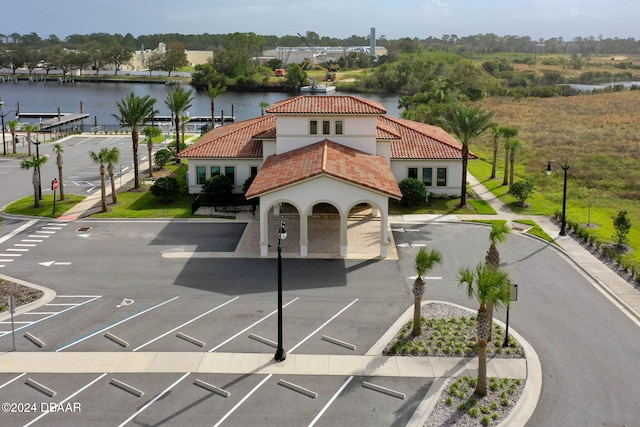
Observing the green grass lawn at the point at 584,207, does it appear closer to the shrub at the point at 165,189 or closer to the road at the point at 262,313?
the road at the point at 262,313

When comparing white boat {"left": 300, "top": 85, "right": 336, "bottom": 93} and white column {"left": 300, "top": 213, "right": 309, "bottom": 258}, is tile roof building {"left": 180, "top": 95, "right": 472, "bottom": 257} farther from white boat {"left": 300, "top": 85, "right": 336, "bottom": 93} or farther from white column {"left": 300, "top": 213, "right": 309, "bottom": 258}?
white boat {"left": 300, "top": 85, "right": 336, "bottom": 93}

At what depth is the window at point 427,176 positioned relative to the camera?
1980 inches

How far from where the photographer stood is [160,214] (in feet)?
150

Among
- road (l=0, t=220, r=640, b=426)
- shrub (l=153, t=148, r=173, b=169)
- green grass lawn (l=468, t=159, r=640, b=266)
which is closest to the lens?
road (l=0, t=220, r=640, b=426)

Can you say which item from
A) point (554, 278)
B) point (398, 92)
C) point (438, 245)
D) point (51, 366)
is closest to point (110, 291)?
point (51, 366)

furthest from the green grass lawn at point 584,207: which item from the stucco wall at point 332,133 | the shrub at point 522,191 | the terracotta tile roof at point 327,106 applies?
the terracotta tile roof at point 327,106

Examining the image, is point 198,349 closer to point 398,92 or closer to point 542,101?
point 542,101

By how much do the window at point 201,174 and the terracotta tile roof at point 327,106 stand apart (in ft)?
31.1

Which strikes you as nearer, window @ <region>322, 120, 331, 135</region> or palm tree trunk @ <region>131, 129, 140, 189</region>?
window @ <region>322, 120, 331, 135</region>

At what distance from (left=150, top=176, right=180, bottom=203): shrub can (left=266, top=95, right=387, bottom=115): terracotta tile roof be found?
1044cm

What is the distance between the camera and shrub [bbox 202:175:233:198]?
47625 millimetres

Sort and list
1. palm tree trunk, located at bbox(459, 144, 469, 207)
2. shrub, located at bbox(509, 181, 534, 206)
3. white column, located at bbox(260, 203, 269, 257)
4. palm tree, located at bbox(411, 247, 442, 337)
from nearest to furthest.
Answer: palm tree, located at bbox(411, 247, 442, 337) < white column, located at bbox(260, 203, 269, 257) < palm tree trunk, located at bbox(459, 144, 469, 207) < shrub, located at bbox(509, 181, 534, 206)

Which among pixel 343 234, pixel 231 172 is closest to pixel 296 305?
pixel 343 234

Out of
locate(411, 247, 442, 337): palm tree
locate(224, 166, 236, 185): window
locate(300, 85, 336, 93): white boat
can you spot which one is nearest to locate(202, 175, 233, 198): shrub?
locate(224, 166, 236, 185): window
